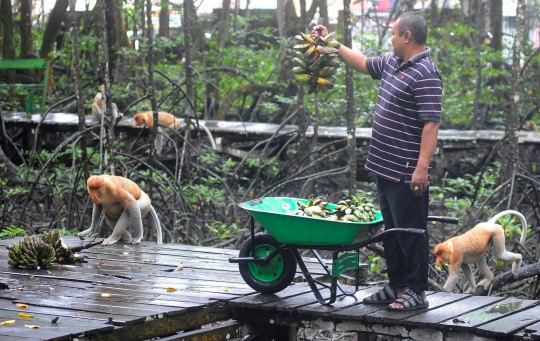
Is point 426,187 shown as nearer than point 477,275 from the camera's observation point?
Yes

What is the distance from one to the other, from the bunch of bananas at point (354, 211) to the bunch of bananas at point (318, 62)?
2.60 ft

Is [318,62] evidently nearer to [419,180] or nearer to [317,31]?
[317,31]

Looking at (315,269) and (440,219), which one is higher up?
(440,219)

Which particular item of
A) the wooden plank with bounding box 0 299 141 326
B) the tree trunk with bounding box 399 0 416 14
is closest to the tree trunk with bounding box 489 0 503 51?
the tree trunk with bounding box 399 0 416 14

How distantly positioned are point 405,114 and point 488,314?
1229 mm

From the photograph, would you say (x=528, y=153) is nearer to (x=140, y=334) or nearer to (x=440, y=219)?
(x=440, y=219)

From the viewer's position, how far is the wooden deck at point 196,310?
4051 millimetres

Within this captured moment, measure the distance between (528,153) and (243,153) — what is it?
16.9ft

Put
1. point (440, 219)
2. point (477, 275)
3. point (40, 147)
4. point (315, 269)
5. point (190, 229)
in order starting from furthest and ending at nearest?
1. point (40, 147)
2. point (190, 229)
3. point (477, 275)
4. point (315, 269)
5. point (440, 219)

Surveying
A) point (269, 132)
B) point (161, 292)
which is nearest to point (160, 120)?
point (269, 132)

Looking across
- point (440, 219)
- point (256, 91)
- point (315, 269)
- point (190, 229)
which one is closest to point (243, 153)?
point (256, 91)

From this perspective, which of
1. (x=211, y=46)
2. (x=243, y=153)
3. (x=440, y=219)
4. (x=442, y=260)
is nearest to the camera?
(x=440, y=219)

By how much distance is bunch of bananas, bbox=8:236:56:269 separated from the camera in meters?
5.68

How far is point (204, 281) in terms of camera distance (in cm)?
541
